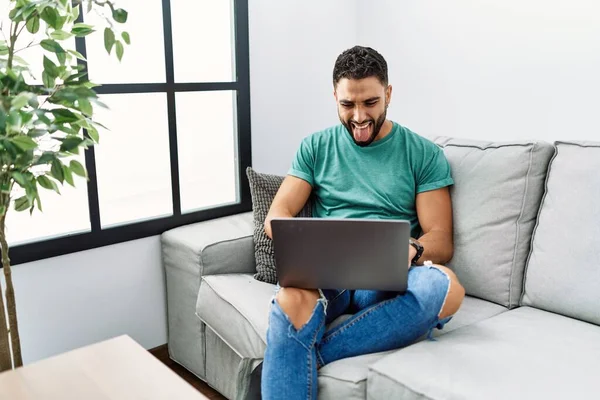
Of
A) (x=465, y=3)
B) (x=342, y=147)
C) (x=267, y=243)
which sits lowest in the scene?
(x=267, y=243)

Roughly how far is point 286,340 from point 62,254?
0.95 m

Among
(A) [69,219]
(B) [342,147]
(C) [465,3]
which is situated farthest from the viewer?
(C) [465,3]

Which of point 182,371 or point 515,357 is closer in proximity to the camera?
point 515,357

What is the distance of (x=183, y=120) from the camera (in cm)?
226

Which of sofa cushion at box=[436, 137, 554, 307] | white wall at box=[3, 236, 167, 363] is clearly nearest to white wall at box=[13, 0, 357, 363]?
white wall at box=[3, 236, 167, 363]

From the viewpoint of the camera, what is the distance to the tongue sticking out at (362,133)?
1.77 meters

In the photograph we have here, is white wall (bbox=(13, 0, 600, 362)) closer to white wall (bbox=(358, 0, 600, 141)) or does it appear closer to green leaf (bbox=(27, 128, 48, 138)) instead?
white wall (bbox=(358, 0, 600, 141))

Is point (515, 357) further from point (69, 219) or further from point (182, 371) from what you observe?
point (69, 219)

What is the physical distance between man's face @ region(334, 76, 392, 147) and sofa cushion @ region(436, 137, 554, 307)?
356mm

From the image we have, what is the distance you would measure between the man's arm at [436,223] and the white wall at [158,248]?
3.02 ft

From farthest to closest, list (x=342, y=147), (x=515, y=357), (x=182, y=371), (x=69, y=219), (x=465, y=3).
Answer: (x=465, y=3) → (x=182, y=371) → (x=69, y=219) → (x=342, y=147) → (x=515, y=357)

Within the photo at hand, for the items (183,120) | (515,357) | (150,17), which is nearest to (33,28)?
(150,17)

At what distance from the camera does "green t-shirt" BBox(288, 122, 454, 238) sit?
1.79 meters

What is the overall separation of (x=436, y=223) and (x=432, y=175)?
16 centimetres
